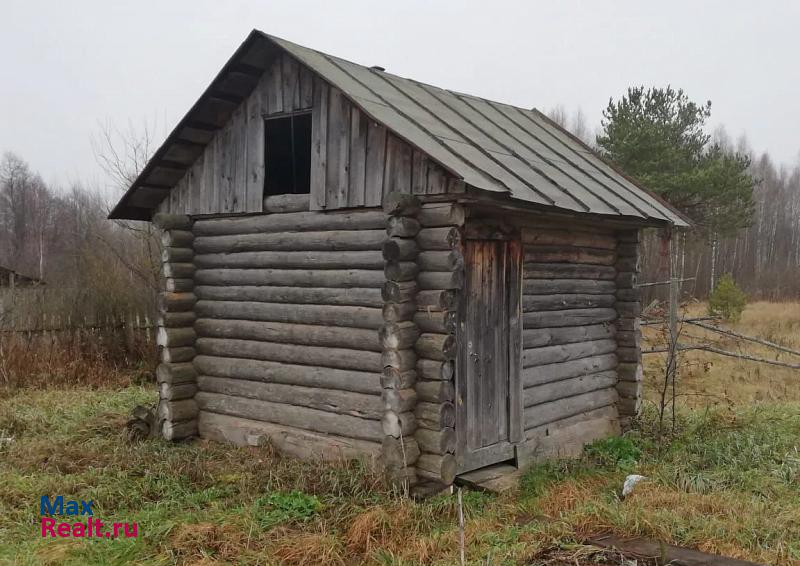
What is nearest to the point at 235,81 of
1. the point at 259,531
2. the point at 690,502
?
the point at 259,531

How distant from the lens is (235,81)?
334 inches

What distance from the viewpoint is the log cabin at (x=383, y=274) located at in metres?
6.99

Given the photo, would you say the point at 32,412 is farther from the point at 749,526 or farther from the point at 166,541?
the point at 749,526

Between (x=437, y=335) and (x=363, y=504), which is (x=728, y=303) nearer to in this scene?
(x=437, y=335)

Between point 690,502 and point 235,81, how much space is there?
6964 mm

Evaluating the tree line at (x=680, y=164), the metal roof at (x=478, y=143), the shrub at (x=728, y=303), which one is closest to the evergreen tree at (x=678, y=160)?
the tree line at (x=680, y=164)

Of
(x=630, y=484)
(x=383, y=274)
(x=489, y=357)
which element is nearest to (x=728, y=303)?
(x=630, y=484)

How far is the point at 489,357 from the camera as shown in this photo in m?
7.82

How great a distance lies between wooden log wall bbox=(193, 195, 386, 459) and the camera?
7.56 m

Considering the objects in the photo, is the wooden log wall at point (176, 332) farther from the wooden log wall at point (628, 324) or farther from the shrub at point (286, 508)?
the wooden log wall at point (628, 324)

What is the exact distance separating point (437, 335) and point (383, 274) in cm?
97

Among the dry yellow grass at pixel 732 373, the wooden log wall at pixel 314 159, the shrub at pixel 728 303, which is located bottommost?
the dry yellow grass at pixel 732 373

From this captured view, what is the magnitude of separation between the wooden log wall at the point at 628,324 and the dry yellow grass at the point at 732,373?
0.89 meters

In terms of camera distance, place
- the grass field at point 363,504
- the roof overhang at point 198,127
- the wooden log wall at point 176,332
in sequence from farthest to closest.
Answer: the wooden log wall at point 176,332, the roof overhang at point 198,127, the grass field at point 363,504
